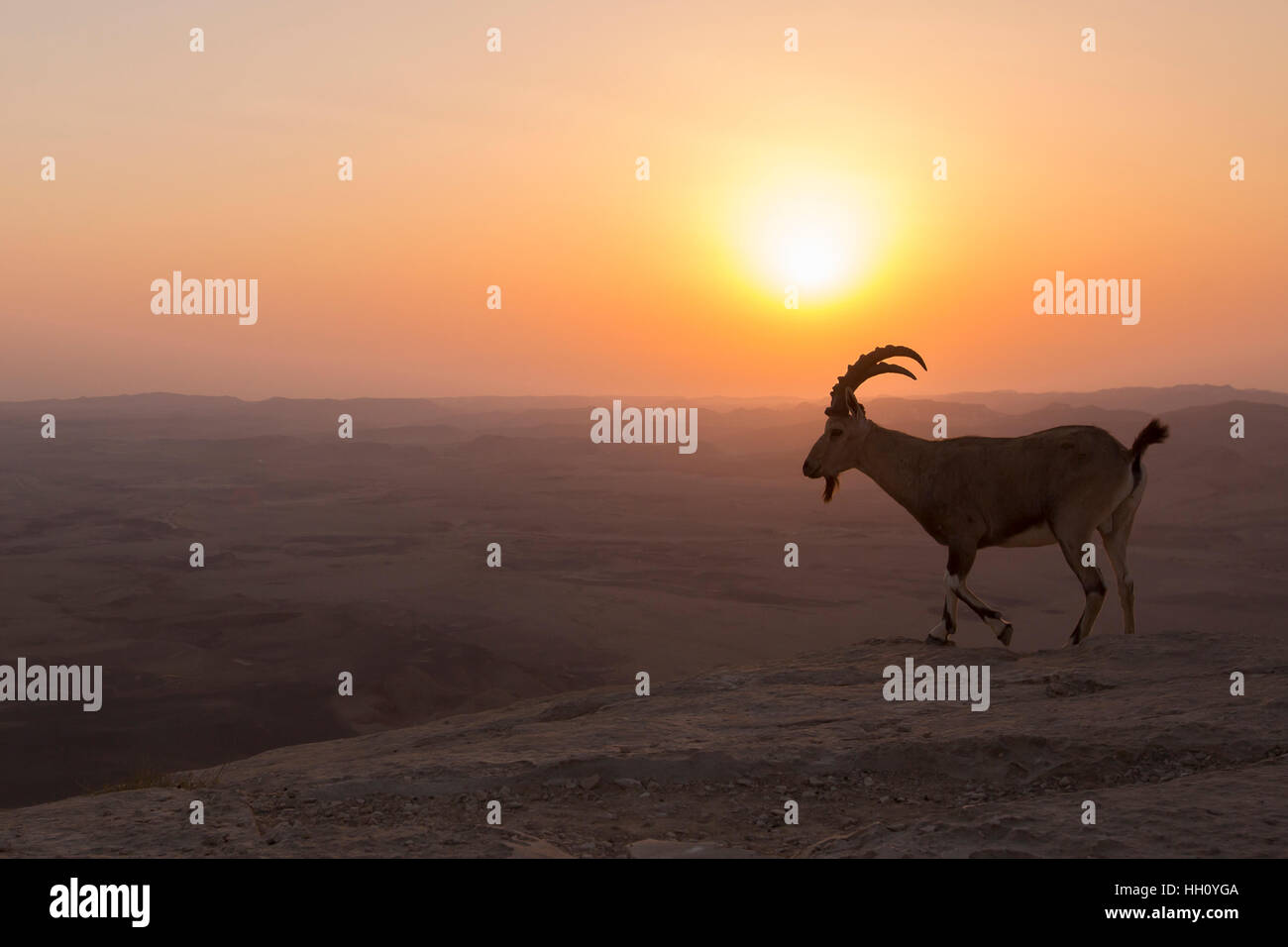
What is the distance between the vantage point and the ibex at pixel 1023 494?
36.5ft

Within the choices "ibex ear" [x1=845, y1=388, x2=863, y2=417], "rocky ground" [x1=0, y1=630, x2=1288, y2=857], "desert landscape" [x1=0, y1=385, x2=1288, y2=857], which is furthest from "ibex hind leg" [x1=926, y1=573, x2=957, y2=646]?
"ibex ear" [x1=845, y1=388, x2=863, y2=417]

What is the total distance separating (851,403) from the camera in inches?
494

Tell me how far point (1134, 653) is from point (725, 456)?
9655cm

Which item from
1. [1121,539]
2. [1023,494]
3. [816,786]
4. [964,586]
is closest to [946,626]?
[964,586]

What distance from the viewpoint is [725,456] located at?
10619 cm

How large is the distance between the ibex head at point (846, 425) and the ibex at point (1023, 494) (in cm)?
15

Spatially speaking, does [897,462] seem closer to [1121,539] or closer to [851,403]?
[851,403]

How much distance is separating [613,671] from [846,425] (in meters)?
17.6

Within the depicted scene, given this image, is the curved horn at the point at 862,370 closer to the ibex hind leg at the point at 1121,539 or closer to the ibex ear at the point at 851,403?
the ibex ear at the point at 851,403

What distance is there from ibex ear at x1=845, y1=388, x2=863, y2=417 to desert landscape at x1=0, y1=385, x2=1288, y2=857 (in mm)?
2707

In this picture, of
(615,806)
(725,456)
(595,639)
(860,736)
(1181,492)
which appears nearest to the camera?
(615,806)

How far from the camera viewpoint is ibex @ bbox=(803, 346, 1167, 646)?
36.5 ft
